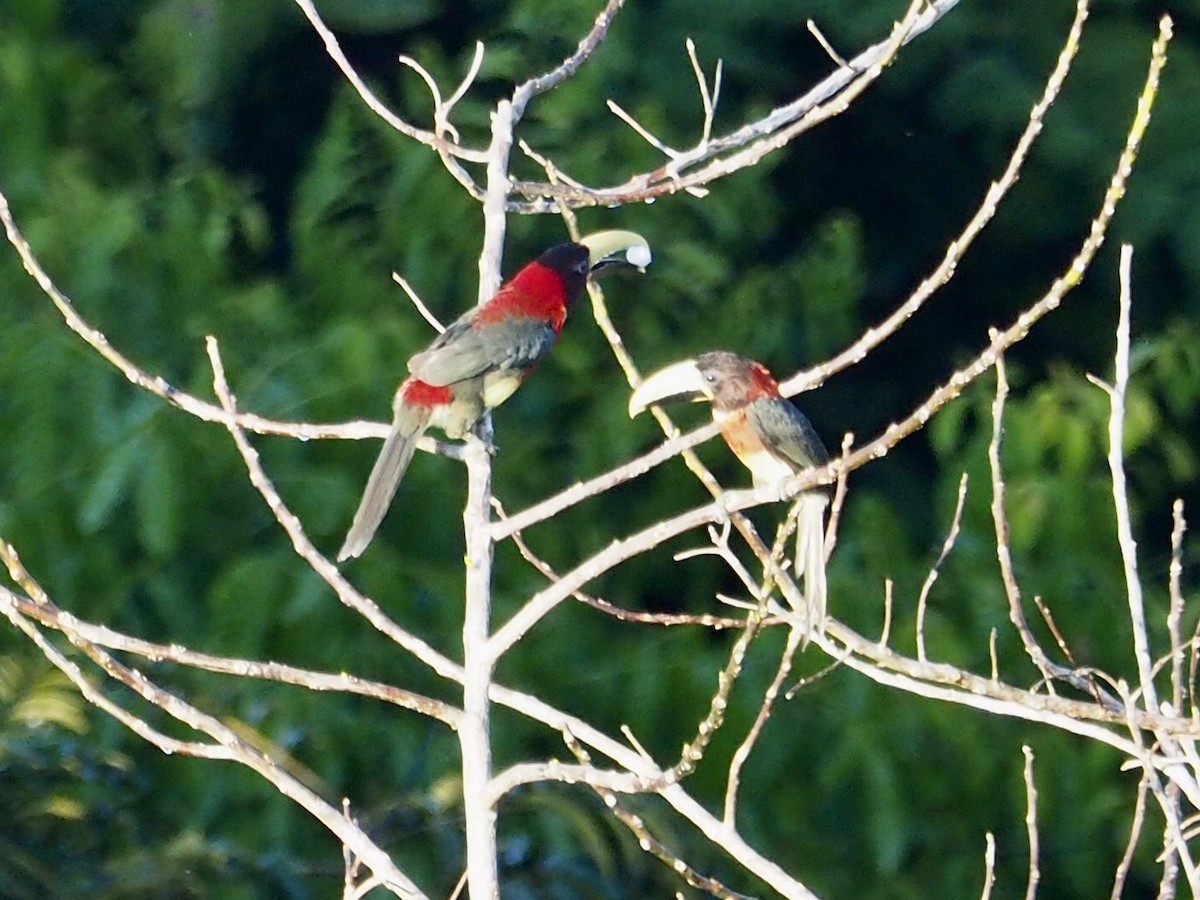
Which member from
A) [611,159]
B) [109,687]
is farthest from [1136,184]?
[109,687]

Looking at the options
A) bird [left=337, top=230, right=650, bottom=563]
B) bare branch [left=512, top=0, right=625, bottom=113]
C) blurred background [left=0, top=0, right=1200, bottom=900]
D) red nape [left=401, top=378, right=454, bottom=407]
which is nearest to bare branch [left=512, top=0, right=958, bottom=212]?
bare branch [left=512, top=0, right=625, bottom=113]

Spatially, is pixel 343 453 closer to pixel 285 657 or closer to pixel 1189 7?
pixel 285 657

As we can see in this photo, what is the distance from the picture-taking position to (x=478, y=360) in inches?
135

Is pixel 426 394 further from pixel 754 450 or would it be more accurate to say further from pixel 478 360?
pixel 754 450

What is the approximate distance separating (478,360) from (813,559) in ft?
2.52

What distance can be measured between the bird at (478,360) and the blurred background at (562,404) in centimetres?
71

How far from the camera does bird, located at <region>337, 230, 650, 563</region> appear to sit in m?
3.21

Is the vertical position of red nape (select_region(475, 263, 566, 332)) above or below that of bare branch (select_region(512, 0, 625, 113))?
above

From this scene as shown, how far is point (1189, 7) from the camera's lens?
6363 mm

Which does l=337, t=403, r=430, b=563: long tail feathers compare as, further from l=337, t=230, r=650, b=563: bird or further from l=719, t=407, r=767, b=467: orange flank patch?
l=719, t=407, r=767, b=467: orange flank patch

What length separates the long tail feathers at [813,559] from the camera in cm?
275

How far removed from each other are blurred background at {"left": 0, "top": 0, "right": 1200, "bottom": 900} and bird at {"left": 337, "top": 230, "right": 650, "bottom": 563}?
0.71 m

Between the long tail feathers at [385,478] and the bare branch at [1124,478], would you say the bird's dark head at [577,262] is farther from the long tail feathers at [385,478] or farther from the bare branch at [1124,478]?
the bare branch at [1124,478]

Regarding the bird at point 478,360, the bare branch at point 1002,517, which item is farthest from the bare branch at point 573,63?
the bare branch at point 1002,517
